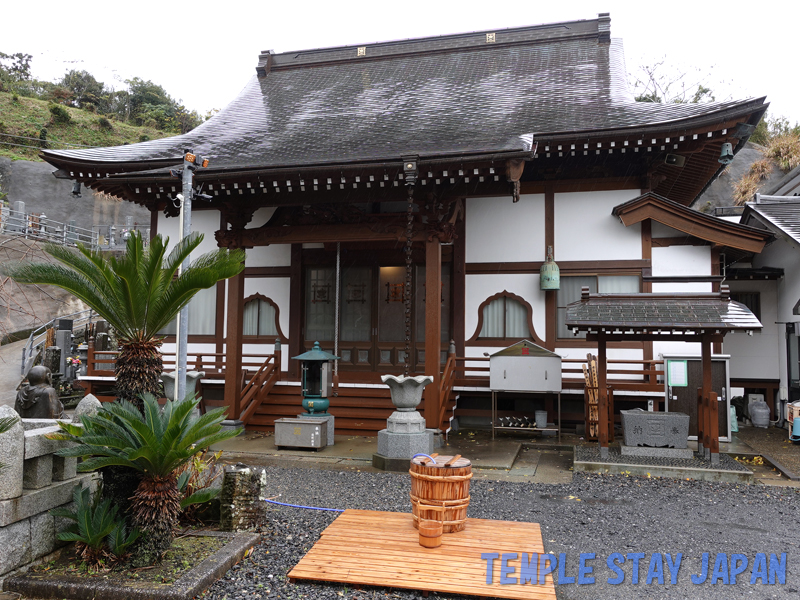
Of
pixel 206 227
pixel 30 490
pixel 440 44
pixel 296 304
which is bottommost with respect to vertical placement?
pixel 30 490

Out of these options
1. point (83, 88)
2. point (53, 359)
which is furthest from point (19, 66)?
point (53, 359)

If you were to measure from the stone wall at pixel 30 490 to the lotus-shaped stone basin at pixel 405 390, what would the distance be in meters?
4.40

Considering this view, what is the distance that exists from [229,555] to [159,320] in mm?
2038

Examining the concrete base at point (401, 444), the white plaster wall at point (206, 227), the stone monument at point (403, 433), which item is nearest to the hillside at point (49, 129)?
the white plaster wall at point (206, 227)

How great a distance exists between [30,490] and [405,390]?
5002mm

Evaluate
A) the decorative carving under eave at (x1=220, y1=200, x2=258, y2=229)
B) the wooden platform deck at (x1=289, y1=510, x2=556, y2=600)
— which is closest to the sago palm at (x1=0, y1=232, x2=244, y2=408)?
the wooden platform deck at (x1=289, y1=510, x2=556, y2=600)

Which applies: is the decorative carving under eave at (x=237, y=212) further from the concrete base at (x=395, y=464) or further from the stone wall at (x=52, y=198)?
the stone wall at (x=52, y=198)

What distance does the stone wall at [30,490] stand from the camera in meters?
4.14

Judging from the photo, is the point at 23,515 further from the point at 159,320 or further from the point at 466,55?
the point at 466,55

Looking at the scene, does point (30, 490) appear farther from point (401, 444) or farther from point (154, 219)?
point (154, 219)

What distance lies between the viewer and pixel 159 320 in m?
4.91

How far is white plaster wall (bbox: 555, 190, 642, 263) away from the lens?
1108 centimetres

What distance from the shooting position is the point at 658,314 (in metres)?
8.02

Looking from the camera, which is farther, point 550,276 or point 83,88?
point 83,88
